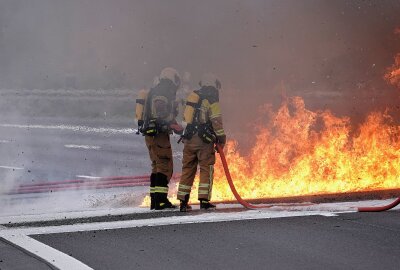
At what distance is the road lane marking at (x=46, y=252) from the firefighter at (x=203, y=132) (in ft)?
→ 8.44

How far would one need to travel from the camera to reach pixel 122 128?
27719 mm

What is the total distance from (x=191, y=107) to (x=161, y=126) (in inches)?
19.2

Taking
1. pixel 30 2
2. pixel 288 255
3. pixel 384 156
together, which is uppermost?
pixel 30 2

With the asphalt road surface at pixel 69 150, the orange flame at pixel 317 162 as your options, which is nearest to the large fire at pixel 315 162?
the orange flame at pixel 317 162

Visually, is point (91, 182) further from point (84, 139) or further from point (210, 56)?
point (210, 56)

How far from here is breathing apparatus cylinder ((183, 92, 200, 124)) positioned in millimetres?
10953

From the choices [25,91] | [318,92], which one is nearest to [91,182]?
[318,92]

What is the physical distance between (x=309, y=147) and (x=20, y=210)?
4.83 m

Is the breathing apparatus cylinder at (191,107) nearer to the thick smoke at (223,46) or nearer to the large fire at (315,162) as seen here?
the large fire at (315,162)

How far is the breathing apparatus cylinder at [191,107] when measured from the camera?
1095 centimetres

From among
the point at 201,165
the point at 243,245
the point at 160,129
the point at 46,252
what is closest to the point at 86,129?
the point at 160,129

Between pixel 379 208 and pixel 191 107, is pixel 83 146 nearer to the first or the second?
pixel 191 107

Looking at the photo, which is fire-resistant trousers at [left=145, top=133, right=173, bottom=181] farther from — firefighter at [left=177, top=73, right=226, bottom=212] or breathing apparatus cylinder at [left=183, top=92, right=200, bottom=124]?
breathing apparatus cylinder at [left=183, top=92, right=200, bottom=124]

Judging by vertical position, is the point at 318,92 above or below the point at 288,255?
above
